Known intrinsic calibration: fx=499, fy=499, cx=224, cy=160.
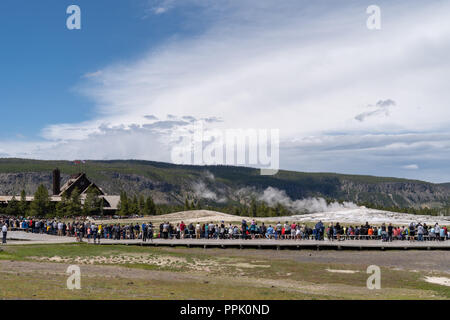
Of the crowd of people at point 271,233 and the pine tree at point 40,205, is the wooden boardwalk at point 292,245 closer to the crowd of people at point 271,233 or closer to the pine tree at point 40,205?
the crowd of people at point 271,233

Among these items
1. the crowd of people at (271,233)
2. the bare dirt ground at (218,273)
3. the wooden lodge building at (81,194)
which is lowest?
the bare dirt ground at (218,273)

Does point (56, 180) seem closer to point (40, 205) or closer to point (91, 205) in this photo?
point (91, 205)

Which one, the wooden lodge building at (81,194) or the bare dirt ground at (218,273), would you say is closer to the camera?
the bare dirt ground at (218,273)

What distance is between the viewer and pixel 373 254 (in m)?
38.8

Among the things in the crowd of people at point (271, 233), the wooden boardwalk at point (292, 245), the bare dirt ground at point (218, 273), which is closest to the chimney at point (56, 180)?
the crowd of people at point (271, 233)

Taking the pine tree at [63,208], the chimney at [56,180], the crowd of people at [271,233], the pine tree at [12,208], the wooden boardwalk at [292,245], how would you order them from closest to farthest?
1. the wooden boardwalk at [292,245]
2. the crowd of people at [271,233]
3. the pine tree at [63,208]
4. the pine tree at [12,208]
5. the chimney at [56,180]

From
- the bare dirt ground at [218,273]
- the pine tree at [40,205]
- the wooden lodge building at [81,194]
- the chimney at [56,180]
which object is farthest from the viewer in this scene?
the chimney at [56,180]

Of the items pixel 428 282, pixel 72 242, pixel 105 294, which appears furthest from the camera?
pixel 72 242

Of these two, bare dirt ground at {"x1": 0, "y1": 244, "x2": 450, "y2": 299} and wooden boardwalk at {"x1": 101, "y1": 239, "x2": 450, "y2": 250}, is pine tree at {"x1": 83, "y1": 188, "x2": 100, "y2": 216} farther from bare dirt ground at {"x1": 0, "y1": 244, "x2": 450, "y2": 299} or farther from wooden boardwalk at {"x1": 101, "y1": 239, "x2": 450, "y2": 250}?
bare dirt ground at {"x1": 0, "y1": 244, "x2": 450, "y2": 299}

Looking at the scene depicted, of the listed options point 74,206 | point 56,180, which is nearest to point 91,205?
point 74,206
